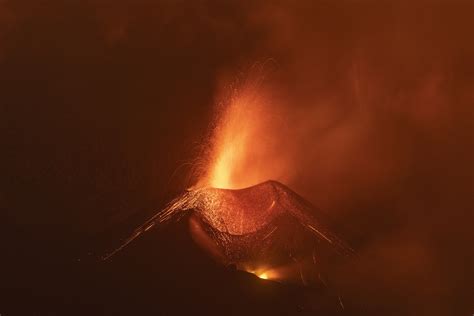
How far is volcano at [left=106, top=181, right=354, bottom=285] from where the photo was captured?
656 cm

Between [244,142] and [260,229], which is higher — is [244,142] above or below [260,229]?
above

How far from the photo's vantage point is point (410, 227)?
31.6ft

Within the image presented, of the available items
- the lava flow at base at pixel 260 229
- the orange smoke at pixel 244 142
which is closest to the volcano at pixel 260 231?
the lava flow at base at pixel 260 229

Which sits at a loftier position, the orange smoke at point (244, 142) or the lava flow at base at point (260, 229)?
the orange smoke at point (244, 142)

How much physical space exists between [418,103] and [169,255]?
30.8 feet

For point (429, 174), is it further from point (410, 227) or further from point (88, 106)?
point (88, 106)

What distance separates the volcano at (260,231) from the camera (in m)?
6.56

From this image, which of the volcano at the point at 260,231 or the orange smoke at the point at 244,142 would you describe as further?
the orange smoke at the point at 244,142

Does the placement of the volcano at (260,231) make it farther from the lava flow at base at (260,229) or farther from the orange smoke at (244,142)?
the orange smoke at (244,142)

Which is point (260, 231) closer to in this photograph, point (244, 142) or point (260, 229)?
point (260, 229)

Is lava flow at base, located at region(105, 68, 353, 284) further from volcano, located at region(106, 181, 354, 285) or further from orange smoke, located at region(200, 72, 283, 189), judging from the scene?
orange smoke, located at region(200, 72, 283, 189)

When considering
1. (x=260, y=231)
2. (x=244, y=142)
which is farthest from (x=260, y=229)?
(x=244, y=142)

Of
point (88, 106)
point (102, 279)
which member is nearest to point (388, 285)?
point (102, 279)

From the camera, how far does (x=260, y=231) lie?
6.90m
